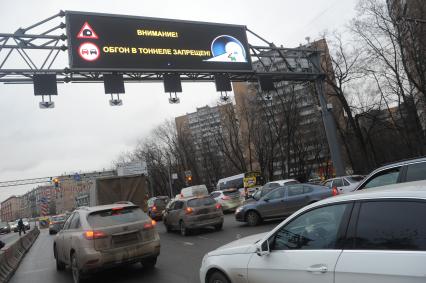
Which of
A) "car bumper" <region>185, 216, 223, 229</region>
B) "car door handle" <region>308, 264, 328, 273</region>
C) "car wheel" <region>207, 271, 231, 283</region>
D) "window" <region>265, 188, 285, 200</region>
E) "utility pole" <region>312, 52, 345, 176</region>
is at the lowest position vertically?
"car bumper" <region>185, 216, 223, 229</region>

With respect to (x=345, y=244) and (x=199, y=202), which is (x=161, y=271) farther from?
(x=199, y=202)

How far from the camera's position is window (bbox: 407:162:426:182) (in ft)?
24.3

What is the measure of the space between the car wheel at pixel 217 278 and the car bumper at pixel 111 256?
3.68m

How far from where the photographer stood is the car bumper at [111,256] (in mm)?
8148

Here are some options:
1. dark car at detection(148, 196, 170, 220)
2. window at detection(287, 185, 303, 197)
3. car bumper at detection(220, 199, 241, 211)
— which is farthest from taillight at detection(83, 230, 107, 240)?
dark car at detection(148, 196, 170, 220)

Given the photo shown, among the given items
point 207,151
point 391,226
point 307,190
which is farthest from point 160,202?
point 207,151

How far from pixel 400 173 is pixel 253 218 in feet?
30.1

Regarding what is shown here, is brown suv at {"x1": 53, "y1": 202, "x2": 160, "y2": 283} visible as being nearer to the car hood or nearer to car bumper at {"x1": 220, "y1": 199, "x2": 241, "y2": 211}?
the car hood

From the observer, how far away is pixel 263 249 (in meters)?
4.43

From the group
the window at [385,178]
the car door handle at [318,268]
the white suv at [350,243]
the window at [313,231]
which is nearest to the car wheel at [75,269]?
the white suv at [350,243]

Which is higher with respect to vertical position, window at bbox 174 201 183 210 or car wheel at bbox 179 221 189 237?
window at bbox 174 201 183 210

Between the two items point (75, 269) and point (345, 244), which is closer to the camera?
point (345, 244)

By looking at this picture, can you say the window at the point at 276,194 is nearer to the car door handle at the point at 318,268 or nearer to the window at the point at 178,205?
the window at the point at 178,205

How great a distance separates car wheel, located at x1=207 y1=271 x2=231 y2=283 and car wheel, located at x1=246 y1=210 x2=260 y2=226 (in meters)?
11.3
